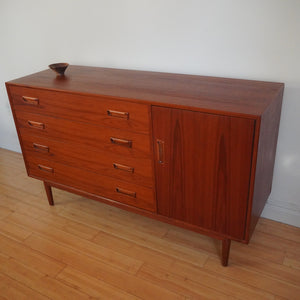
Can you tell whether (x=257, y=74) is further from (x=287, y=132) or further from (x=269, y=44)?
(x=287, y=132)

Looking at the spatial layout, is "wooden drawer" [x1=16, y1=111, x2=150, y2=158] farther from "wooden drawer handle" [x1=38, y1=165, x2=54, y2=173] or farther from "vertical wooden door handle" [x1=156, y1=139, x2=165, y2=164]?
"wooden drawer handle" [x1=38, y1=165, x2=54, y2=173]

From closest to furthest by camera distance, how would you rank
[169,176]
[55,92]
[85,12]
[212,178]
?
1. [212,178]
2. [169,176]
3. [55,92]
4. [85,12]

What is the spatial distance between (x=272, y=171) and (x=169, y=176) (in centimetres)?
60

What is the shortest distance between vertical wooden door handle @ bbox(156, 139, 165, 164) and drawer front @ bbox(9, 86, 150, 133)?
0.26ft

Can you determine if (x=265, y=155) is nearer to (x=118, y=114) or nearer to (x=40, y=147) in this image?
(x=118, y=114)

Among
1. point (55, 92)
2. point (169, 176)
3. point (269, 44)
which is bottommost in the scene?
point (169, 176)

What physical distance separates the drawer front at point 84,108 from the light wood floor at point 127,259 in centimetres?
69

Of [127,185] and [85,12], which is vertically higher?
[85,12]

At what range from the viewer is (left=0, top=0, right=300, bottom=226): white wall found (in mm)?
1548

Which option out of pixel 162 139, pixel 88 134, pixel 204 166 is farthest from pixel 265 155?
pixel 88 134

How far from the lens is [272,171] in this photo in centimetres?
177

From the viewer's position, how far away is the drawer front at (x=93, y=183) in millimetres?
1705

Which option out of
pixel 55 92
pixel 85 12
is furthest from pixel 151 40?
pixel 55 92

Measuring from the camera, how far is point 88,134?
5.55 ft
